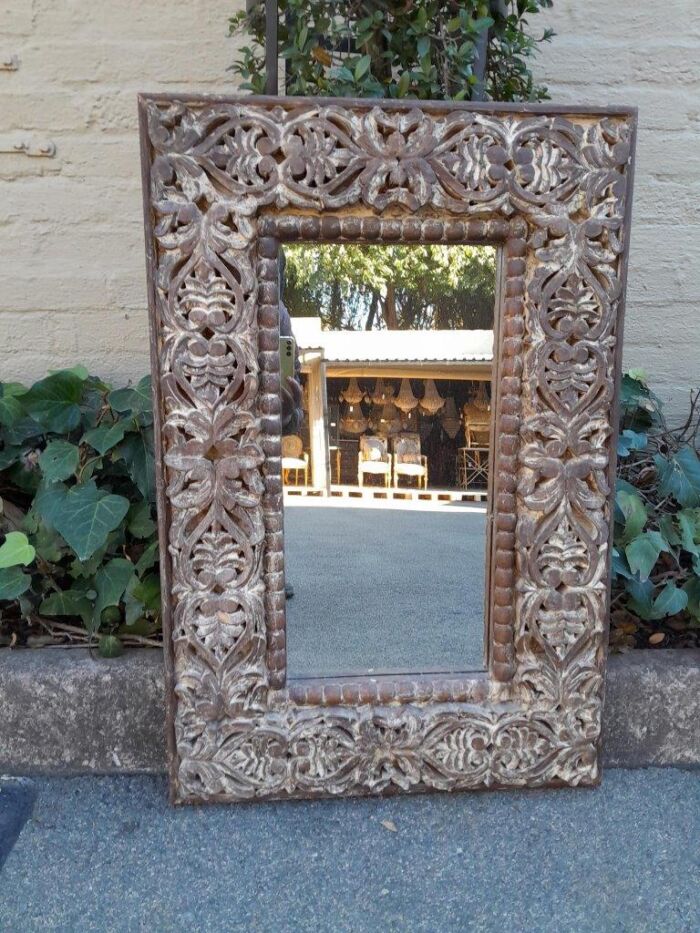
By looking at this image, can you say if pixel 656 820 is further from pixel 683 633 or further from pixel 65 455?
pixel 65 455

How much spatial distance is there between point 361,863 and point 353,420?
906mm

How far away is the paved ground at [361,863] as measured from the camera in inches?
48.3

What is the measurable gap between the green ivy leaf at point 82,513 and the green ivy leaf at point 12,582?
147 mm

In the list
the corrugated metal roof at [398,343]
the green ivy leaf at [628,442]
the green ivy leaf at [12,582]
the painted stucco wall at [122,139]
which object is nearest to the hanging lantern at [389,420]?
the corrugated metal roof at [398,343]

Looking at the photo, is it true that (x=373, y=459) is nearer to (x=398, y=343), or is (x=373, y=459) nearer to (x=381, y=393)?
(x=381, y=393)

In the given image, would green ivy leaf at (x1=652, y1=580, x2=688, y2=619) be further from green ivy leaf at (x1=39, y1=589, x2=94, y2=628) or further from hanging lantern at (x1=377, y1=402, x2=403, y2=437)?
green ivy leaf at (x1=39, y1=589, x2=94, y2=628)

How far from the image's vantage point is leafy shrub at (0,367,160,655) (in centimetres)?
155

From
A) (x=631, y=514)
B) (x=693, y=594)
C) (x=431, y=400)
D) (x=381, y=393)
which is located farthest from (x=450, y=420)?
(x=693, y=594)

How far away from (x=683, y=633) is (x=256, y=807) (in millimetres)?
1130

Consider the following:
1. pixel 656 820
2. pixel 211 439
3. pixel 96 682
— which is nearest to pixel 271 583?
pixel 211 439

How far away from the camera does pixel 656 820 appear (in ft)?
4.84

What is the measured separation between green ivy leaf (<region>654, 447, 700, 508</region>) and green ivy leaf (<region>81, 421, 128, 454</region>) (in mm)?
1349

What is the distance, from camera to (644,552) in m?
1.61

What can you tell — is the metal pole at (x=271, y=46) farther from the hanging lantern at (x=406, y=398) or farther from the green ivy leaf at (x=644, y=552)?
the green ivy leaf at (x=644, y=552)
